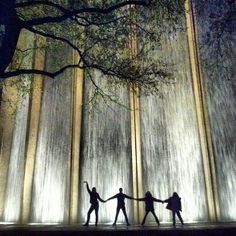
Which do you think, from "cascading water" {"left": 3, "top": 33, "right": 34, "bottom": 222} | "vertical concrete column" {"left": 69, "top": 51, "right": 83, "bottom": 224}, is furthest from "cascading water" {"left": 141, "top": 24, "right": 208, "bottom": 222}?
"cascading water" {"left": 3, "top": 33, "right": 34, "bottom": 222}

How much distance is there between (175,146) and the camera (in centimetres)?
1258

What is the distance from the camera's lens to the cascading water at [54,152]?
12492mm

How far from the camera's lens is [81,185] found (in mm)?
12688

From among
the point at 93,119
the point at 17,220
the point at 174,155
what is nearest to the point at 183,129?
the point at 174,155

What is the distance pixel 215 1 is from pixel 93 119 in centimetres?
694

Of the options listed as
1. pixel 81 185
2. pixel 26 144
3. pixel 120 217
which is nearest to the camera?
pixel 120 217

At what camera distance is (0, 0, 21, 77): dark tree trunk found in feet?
20.7

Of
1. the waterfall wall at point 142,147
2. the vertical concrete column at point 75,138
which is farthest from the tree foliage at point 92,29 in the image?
the waterfall wall at point 142,147

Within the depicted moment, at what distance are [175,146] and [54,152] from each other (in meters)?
4.90

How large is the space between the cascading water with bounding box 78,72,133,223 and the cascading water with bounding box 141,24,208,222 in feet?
2.47

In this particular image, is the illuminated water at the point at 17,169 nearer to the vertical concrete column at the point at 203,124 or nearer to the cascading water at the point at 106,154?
the cascading water at the point at 106,154

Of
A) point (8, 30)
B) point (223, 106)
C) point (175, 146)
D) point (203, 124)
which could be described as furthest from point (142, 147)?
point (8, 30)

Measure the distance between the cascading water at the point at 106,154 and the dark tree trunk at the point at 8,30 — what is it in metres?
7.17
